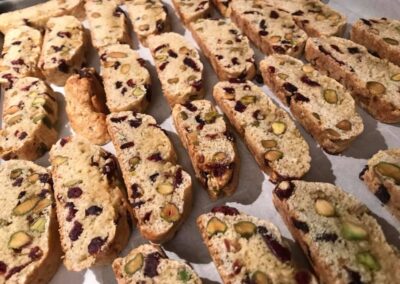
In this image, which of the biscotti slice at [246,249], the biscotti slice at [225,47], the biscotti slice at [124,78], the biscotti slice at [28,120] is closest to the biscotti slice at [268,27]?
the biscotti slice at [225,47]

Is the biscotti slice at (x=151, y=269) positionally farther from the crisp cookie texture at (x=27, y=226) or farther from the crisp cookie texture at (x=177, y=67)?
the crisp cookie texture at (x=177, y=67)

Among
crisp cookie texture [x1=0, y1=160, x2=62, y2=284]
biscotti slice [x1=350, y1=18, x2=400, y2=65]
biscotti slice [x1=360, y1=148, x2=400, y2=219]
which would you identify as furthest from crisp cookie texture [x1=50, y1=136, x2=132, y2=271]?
biscotti slice [x1=350, y1=18, x2=400, y2=65]

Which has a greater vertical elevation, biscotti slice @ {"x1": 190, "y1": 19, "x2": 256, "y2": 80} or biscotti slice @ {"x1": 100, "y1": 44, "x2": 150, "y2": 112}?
biscotti slice @ {"x1": 190, "y1": 19, "x2": 256, "y2": 80}

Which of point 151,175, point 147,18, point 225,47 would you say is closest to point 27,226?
point 151,175

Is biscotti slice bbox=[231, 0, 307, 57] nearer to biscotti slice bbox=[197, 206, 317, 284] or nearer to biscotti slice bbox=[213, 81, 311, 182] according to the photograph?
biscotti slice bbox=[213, 81, 311, 182]

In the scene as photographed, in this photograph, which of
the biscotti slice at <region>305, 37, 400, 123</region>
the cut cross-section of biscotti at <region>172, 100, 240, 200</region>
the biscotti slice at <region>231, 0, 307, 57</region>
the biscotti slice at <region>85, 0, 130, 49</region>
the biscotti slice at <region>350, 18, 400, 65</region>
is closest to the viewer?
the cut cross-section of biscotti at <region>172, 100, 240, 200</region>

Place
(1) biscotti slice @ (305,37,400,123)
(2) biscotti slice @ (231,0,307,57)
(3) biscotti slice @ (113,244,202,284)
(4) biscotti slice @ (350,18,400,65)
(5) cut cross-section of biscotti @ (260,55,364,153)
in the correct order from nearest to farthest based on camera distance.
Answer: (3) biscotti slice @ (113,244,202,284) → (5) cut cross-section of biscotti @ (260,55,364,153) → (1) biscotti slice @ (305,37,400,123) → (4) biscotti slice @ (350,18,400,65) → (2) biscotti slice @ (231,0,307,57)

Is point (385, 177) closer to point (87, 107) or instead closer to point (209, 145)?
point (209, 145)

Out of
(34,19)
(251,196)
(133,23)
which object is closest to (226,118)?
(251,196)
